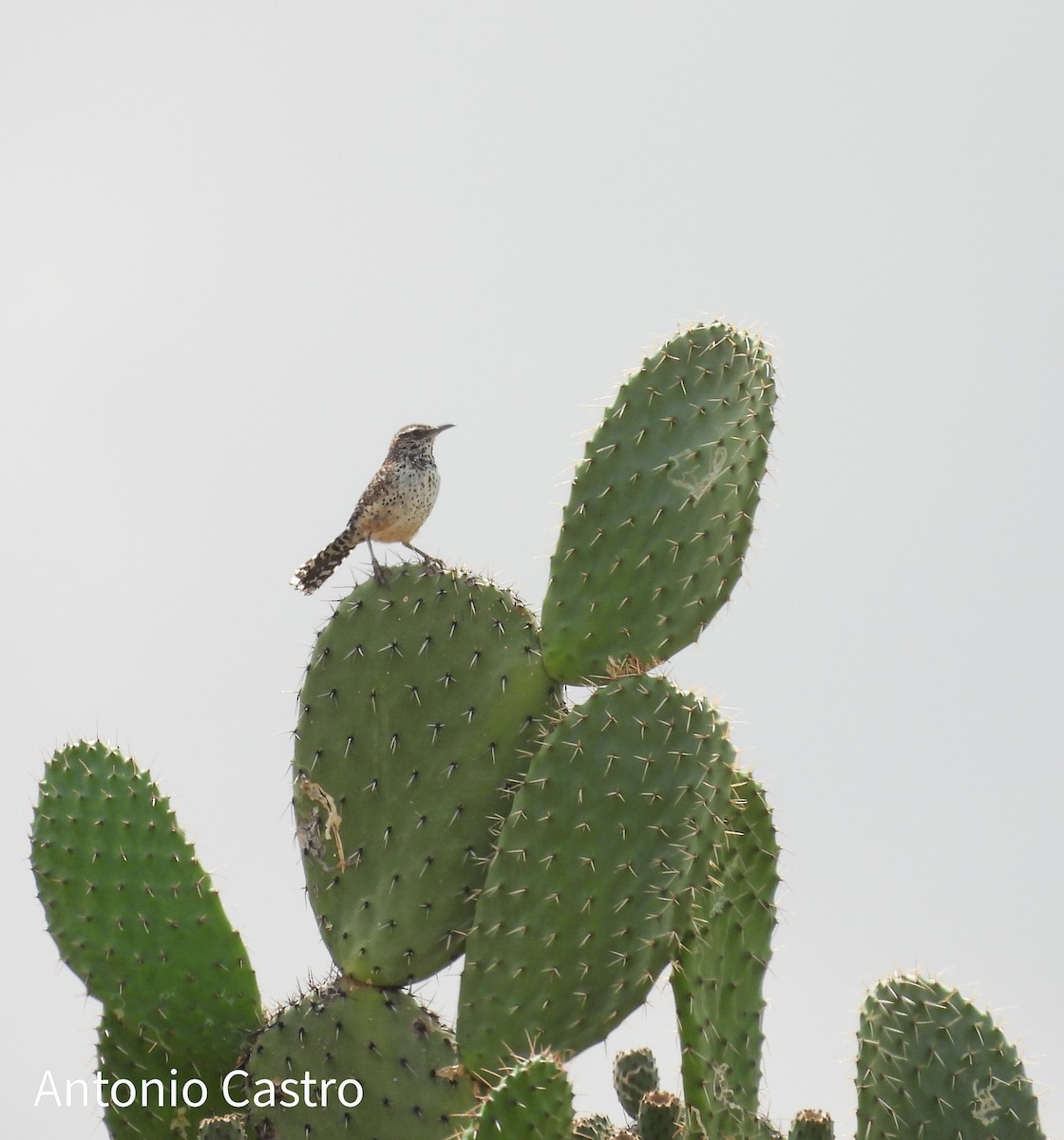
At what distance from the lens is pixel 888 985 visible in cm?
285

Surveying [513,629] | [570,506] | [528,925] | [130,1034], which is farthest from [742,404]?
[130,1034]

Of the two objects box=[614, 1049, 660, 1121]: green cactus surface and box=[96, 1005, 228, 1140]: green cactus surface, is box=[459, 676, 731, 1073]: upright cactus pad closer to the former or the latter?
box=[96, 1005, 228, 1140]: green cactus surface

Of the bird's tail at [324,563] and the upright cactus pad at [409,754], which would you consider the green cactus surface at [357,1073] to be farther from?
the bird's tail at [324,563]

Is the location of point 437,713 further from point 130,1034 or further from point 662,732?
point 130,1034

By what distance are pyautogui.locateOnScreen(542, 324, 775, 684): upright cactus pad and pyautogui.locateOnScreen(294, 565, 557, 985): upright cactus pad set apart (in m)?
0.13

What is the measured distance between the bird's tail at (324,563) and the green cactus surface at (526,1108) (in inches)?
74.5

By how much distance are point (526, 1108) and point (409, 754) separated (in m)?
0.93

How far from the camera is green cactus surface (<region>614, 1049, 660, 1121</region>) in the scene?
398cm

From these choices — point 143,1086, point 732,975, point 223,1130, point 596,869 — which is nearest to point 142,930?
point 143,1086

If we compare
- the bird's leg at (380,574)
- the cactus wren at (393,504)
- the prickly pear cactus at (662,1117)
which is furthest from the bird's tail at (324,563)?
the prickly pear cactus at (662,1117)

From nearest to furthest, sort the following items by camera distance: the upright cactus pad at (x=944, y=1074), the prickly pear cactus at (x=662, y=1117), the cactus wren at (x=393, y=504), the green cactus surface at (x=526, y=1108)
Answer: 1. the green cactus surface at (x=526, y=1108)
2. the upright cactus pad at (x=944, y=1074)
3. the prickly pear cactus at (x=662, y=1117)
4. the cactus wren at (x=393, y=504)

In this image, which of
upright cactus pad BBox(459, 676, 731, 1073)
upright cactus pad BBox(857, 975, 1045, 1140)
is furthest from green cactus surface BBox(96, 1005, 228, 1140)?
upright cactus pad BBox(857, 975, 1045, 1140)

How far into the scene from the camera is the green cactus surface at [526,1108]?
2.31m

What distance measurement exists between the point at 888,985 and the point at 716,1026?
0.44 meters
